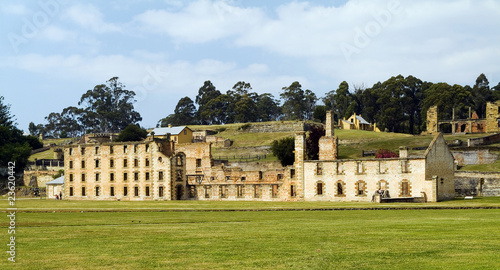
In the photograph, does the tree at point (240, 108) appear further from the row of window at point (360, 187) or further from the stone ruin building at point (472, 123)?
the row of window at point (360, 187)

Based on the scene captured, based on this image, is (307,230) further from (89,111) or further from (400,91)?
(89,111)

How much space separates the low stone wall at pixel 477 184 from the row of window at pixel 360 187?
226 inches

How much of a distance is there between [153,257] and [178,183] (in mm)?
56167

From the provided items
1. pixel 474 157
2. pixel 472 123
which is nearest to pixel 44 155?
pixel 472 123

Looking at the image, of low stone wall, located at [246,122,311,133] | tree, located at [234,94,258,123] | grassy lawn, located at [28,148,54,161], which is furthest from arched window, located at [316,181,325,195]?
tree, located at [234,94,258,123]

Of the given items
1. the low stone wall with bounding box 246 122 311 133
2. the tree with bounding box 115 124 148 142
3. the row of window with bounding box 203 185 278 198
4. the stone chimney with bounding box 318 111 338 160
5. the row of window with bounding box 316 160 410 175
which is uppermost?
the low stone wall with bounding box 246 122 311 133

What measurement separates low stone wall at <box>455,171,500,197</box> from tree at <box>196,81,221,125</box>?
378 feet

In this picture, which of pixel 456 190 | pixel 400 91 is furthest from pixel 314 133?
pixel 400 91

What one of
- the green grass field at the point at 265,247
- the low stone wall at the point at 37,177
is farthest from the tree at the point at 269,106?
the green grass field at the point at 265,247

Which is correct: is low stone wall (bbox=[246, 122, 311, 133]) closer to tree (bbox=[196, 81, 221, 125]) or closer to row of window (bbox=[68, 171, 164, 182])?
tree (bbox=[196, 81, 221, 125])

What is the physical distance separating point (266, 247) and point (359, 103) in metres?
136

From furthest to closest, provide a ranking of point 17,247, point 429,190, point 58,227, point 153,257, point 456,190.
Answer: point 456,190, point 429,190, point 58,227, point 17,247, point 153,257

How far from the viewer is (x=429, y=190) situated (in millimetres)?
50281

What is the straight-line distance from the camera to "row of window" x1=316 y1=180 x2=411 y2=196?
5227 cm
